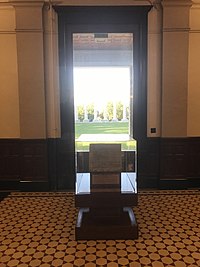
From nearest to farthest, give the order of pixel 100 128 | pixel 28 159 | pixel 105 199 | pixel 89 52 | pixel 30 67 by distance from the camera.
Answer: pixel 105 199
pixel 30 67
pixel 28 159
pixel 89 52
pixel 100 128

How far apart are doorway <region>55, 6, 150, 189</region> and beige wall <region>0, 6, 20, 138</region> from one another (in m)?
0.77

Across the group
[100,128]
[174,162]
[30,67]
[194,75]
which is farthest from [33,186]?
[194,75]

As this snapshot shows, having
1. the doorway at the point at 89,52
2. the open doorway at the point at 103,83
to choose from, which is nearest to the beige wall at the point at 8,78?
the doorway at the point at 89,52

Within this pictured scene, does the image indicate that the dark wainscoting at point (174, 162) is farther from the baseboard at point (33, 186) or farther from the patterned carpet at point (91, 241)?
the baseboard at point (33, 186)

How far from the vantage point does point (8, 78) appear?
16.1ft

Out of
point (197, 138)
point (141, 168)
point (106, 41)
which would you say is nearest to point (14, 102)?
point (106, 41)

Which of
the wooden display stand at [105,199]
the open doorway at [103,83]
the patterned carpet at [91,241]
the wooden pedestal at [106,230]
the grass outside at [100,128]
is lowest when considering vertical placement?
the patterned carpet at [91,241]

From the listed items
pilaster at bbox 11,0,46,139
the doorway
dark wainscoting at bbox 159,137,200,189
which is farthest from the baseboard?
dark wainscoting at bbox 159,137,200,189

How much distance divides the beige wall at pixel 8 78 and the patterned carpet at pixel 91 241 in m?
1.28

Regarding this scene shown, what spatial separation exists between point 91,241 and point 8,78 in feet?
10.2

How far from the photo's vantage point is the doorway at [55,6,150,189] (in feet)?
15.8

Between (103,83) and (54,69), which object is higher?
(54,69)

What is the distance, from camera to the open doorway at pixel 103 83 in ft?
16.9

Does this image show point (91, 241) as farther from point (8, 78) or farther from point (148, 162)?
point (8, 78)
